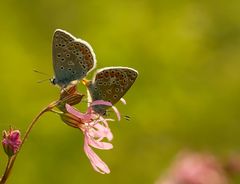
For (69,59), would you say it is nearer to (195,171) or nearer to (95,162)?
(95,162)

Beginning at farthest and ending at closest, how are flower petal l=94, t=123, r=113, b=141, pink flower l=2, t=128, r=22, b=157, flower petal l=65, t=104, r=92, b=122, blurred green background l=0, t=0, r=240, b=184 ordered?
1. blurred green background l=0, t=0, r=240, b=184
2. flower petal l=94, t=123, r=113, b=141
3. flower petal l=65, t=104, r=92, b=122
4. pink flower l=2, t=128, r=22, b=157

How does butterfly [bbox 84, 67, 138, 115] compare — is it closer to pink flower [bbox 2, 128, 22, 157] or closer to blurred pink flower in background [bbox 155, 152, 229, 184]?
pink flower [bbox 2, 128, 22, 157]

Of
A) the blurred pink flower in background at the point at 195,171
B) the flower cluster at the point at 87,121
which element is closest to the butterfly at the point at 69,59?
the flower cluster at the point at 87,121

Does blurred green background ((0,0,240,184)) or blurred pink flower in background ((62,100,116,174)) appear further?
blurred green background ((0,0,240,184))

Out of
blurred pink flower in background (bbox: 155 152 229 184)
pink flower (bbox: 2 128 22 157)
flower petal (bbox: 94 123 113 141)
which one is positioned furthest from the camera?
blurred pink flower in background (bbox: 155 152 229 184)

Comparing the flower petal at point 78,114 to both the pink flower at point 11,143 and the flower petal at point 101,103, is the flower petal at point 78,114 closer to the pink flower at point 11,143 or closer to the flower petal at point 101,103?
the flower petal at point 101,103

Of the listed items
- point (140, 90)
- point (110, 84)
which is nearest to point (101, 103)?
point (110, 84)

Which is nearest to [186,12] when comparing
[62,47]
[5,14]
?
[5,14]

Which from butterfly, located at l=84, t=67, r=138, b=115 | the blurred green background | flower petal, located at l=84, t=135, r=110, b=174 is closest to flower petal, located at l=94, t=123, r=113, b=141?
flower petal, located at l=84, t=135, r=110, b=174
